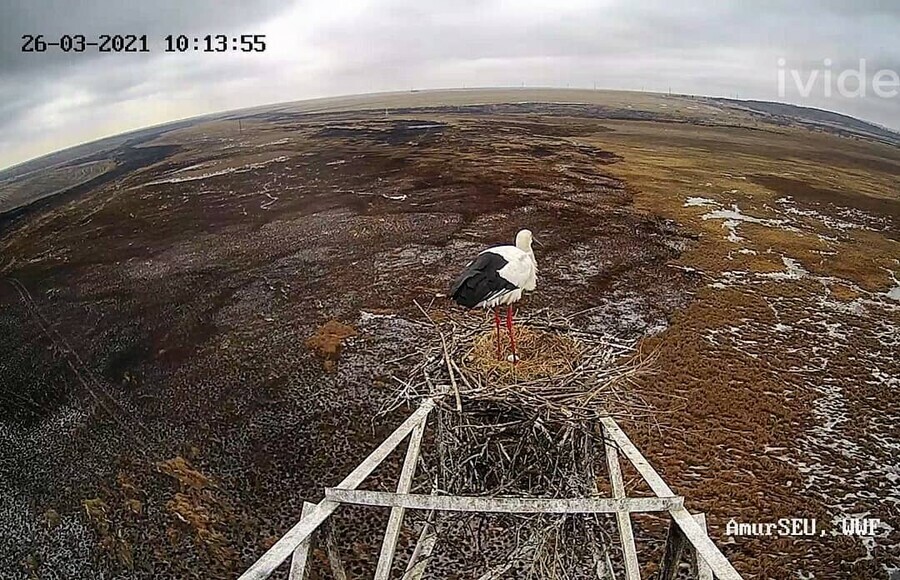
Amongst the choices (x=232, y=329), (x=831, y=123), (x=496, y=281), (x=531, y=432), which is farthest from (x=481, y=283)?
(x=831, y=123)

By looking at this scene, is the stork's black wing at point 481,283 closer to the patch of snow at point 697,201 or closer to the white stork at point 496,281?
the white stork at point 496,281

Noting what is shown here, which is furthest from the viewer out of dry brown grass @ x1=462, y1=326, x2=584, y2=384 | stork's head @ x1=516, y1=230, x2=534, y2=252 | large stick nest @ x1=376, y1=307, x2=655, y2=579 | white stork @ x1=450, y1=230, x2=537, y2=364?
stork's head @ x1=516, y1=230, x2=534, y2=252

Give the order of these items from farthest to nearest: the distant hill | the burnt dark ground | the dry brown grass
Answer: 1. the distant hill
2. the burnt dark ground
3. the dry brown grass

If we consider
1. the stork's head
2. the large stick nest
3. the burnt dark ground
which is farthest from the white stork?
the burnt dark ground

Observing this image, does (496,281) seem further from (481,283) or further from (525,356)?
(525,356)

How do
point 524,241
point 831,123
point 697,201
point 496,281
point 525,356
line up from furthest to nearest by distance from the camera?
point 831,123, point 697,201, point 524,241, point 496,281, point 525,356

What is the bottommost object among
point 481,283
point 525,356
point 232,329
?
point 232,329

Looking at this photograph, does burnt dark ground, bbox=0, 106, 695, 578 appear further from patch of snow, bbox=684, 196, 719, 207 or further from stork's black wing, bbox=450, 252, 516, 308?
stork's black wing, bbox=450, 252, 516, 308
